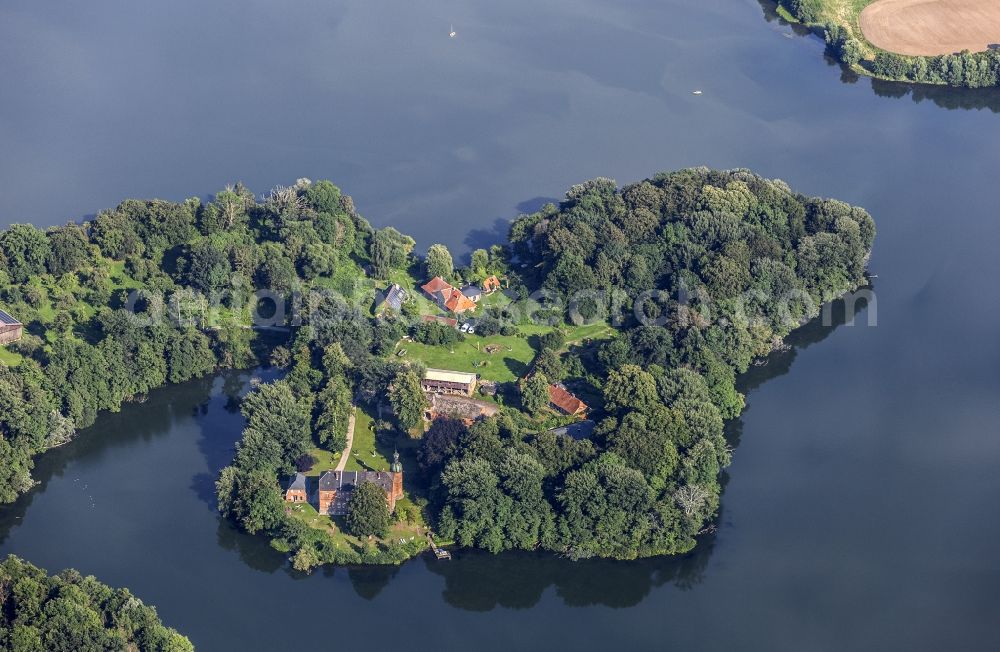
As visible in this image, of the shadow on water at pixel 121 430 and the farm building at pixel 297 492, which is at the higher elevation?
the farm building at pixel 297 492

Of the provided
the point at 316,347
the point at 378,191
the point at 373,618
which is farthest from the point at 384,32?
the point at 373,618

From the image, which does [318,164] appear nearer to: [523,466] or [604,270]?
[604,270]

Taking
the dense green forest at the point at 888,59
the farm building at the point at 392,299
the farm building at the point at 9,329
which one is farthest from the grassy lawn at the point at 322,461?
the dense green forest at the point at 888,59

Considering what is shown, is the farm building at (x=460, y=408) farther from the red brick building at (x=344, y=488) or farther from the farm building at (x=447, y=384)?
the red brick building at (x=344, y=488)

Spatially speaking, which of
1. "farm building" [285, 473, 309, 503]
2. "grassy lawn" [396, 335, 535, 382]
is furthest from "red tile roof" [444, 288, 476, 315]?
"farm building" [285, 473, 309, 503]

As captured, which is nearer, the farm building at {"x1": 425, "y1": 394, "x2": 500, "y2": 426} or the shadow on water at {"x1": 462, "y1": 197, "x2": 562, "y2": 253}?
the farm building at {"x1": 425, "y1": 394, "x2": 500, "y2": 426}

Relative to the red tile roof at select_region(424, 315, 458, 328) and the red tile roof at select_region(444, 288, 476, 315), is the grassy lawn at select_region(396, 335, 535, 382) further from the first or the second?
the red tile roof at select_region(444, 288, 476, 315)
